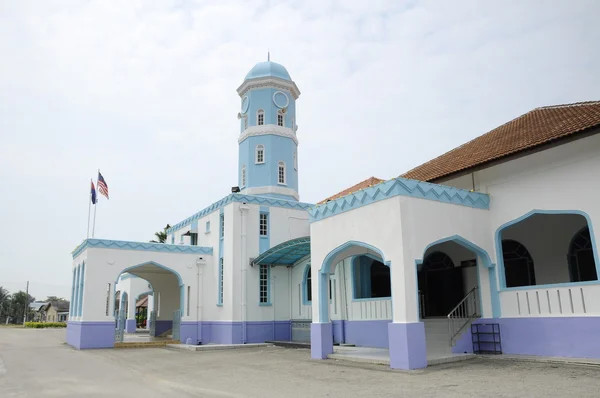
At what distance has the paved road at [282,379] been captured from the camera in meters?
8.59

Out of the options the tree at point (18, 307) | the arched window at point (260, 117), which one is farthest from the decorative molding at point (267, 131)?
the tree at point (18, 307)

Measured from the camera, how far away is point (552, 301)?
1208cm

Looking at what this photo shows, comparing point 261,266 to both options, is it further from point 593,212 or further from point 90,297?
point 593,212

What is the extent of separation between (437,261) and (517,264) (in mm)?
2947

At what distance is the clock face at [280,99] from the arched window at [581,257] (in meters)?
15.5

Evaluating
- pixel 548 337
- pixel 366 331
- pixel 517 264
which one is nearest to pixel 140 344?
pixel 366 331

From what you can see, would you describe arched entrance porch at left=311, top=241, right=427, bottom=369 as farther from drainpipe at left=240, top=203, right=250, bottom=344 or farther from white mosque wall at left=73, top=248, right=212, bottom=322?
white mosque wall at left=73, top=248, right=212, bottom=322

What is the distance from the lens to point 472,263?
16438 mm

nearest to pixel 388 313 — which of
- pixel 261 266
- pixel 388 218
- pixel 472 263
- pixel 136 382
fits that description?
pixel 472 263

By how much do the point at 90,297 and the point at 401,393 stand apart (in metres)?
15.7

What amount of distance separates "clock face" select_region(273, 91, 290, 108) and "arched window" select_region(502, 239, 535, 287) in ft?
45.1

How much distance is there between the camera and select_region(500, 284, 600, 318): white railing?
1130cm

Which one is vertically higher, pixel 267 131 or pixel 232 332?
pixel 267 131

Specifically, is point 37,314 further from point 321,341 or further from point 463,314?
point 463,314
